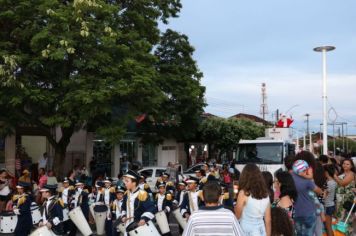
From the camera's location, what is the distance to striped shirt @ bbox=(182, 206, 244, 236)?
4496 mm

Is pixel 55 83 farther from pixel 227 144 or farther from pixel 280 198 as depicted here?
pixel 227 144

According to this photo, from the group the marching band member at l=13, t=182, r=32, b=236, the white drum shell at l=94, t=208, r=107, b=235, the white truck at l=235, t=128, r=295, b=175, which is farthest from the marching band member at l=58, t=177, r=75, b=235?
the white truck at l=235, t=128, r=295, b=175

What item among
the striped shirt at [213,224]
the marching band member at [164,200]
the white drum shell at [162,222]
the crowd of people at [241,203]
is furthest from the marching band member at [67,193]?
the striped shirt at [213,224]

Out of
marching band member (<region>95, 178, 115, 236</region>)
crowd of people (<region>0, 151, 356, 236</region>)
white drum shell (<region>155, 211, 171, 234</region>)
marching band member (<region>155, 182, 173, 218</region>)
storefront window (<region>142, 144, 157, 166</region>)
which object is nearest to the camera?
crowd of people (<region>0, 151, 356, 236</region>)

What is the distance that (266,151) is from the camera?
21.5 metres

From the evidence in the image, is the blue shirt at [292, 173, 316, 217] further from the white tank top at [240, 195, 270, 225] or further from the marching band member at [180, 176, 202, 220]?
the marching band member at [180, 176, 202, 220]

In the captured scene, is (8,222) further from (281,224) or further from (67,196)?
(281,224)

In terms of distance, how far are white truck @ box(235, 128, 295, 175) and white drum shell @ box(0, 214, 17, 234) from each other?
471 inches

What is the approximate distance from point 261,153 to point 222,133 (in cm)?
1302

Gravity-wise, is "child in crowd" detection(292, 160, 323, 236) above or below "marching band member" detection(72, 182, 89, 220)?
above

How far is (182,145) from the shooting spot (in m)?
34.9

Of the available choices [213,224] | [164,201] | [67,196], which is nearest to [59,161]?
[67,196]

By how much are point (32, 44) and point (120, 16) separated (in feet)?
14.4

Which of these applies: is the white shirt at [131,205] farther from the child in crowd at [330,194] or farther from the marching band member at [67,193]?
the marching band member at [67,193]
